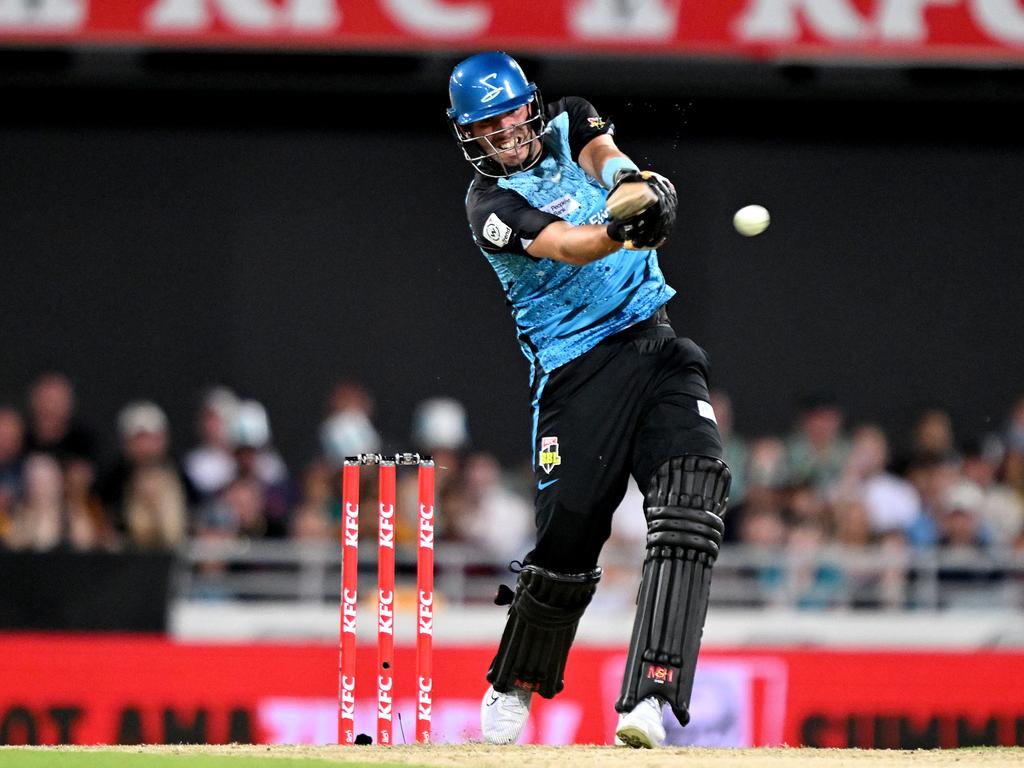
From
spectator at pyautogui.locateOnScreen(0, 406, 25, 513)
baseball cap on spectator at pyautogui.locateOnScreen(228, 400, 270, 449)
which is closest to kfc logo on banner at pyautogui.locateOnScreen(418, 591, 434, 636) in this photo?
spectator at pyautogui.locateOnScreen(0, 406, 25, 513)

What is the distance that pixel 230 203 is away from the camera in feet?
43.8

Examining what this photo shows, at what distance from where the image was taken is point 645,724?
507 cm

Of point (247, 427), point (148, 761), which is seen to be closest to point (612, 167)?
point (148, 761)

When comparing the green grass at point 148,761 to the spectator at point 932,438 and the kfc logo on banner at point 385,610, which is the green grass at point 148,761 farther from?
the spectator at point 932,438

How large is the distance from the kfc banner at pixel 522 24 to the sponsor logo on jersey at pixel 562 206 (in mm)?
4974

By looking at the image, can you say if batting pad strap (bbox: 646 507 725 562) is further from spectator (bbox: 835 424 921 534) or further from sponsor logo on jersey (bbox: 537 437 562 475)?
spectator (bbox: 835 424 921 534)

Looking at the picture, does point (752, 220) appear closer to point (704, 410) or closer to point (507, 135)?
point (704, 410)

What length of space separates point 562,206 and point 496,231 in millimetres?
273

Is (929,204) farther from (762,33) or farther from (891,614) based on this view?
(891,614)

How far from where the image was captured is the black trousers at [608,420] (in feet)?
17.9

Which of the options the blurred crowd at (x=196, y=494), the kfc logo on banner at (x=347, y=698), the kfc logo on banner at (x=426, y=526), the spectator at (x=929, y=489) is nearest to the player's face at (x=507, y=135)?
the kfc logo on banner at (x=426, y=526)

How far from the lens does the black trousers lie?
5.46 meters

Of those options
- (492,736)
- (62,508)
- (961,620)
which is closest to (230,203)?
(62,508)

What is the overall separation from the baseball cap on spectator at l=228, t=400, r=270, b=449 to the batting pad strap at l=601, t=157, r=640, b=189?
17.3ft
